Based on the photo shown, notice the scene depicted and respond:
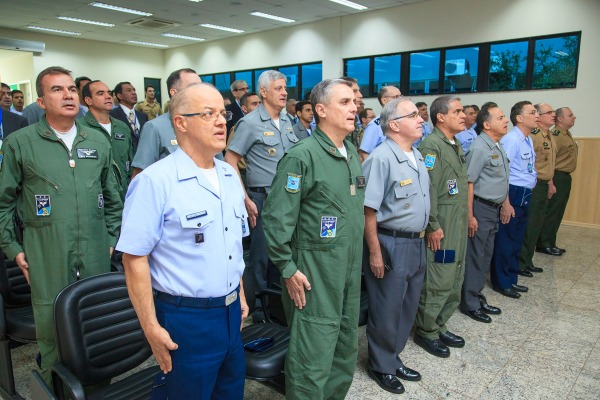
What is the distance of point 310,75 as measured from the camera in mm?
10562

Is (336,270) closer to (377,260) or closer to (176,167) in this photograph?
(377,260)

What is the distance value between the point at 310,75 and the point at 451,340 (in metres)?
8.70

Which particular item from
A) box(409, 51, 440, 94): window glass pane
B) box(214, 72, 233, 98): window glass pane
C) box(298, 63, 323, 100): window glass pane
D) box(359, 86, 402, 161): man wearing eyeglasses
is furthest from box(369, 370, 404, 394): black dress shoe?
box(214, 72, 233, 98): window glass pane

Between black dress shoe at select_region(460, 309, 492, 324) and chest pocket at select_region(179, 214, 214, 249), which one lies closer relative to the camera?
chest pocket at select_region(179, 214, 214, 249)

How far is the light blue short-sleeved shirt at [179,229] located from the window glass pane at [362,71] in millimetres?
8614

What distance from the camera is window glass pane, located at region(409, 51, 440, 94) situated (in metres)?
8.43

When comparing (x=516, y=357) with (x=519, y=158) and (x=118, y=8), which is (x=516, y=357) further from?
(x=118, y=8)

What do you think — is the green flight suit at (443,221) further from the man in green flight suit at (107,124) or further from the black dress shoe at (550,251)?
the black dress shoe at (550,251)

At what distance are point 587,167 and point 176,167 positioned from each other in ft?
24.2

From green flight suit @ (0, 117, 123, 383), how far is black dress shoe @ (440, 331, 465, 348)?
90.3 inches

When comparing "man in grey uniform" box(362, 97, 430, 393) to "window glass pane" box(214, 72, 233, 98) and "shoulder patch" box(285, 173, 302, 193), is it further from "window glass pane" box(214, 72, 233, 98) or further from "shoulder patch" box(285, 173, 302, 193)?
"window glass pane" box(214, 72, 233, 98)

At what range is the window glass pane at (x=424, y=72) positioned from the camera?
Result: 843cm

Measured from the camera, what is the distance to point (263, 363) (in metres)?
1.90

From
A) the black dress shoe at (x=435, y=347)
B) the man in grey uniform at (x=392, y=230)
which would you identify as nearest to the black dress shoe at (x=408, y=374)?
the man in grey uniform at (x=392, y=230)
